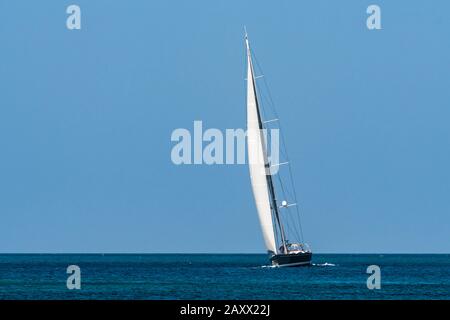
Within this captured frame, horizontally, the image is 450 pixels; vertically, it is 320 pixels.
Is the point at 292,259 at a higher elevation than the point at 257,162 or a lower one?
lower

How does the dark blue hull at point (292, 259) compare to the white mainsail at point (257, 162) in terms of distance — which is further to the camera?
the dark blue hull at point (292, 259)

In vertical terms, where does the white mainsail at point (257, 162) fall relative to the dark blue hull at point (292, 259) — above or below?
above

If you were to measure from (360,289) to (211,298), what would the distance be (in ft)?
41.9

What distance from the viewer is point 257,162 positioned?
94625 millimetres

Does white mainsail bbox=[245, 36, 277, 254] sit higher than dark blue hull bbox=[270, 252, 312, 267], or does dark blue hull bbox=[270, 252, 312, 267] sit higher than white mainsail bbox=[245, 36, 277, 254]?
white mainsail bbox=[245, 36, 277, 254]

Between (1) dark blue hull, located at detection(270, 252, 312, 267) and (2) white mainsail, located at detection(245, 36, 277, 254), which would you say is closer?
(2) white mainsail, located at detection(245, 36, 277, 254)

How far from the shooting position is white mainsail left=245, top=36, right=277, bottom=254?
9319cm

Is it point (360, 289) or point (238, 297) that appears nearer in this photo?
point (238, 297)

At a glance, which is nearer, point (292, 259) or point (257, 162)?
point (292, 259)

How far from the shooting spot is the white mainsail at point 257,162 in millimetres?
93188
